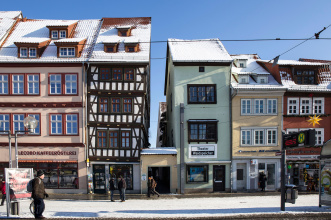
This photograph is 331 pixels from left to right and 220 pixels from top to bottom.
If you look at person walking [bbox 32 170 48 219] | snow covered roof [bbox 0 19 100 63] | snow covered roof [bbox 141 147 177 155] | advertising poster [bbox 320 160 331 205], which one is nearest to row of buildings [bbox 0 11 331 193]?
snow covered roof [bbox 141 147 177 155]

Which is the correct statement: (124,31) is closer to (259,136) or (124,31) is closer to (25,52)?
(25,52)

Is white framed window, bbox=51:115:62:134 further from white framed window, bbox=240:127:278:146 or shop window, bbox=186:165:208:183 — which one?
white framed window, bbox=240:127:278:146

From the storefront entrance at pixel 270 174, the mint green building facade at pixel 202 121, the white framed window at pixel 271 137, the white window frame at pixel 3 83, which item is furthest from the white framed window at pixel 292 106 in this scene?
the white window frame at pixel 3 83

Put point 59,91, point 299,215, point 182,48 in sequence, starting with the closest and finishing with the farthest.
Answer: point 299,215 < point 59,91 < point 182,48

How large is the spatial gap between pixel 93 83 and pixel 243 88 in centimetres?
1134

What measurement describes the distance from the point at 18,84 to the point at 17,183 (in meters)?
14.3

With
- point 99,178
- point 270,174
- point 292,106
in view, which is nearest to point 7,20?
point 99,178

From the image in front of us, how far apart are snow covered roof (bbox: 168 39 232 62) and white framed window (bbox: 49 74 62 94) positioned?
8.78 metres

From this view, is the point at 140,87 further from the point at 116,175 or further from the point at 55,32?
the point at 55,32

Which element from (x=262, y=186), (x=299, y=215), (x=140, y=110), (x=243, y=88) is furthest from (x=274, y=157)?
(x=299, y=215)

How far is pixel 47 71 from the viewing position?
27.1 meters

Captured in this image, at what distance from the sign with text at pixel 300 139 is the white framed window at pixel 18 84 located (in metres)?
19.8

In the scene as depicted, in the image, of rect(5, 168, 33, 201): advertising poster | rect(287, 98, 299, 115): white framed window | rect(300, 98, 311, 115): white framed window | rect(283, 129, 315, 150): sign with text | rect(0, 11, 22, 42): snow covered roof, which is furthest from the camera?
rect(0, 11, 22, 42): snow covered roof

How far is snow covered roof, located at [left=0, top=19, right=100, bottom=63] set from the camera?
27219 mm
